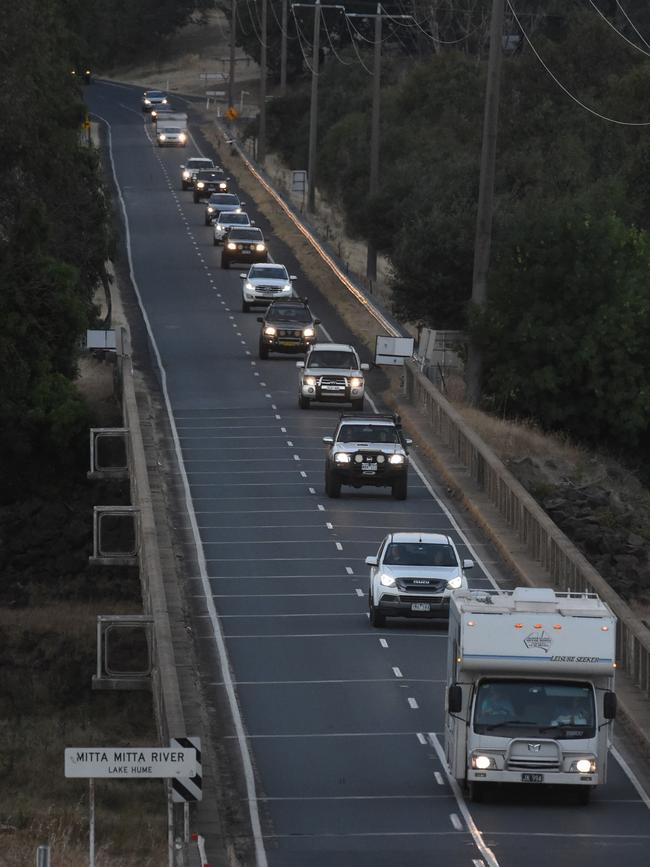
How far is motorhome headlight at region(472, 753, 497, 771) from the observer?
23.9m

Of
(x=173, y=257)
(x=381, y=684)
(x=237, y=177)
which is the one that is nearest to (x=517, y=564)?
(x=381, y=684)

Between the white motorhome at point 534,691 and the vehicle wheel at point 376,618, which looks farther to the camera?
the vehicle wheel at point 376,618

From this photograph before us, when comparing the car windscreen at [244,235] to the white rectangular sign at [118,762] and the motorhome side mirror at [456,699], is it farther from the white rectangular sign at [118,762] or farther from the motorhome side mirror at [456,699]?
the white rectangular sign at [118,762]

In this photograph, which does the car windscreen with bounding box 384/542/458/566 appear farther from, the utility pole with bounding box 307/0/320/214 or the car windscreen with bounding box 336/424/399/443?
A: the utility pole with bounding box 307/0/320/214

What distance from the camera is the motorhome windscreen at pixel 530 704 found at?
23828 millimetres

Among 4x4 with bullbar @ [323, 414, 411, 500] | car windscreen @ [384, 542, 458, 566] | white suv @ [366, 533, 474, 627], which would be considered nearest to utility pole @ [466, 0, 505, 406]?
4x4 with bullbar @ [323, 414, 411, 500]

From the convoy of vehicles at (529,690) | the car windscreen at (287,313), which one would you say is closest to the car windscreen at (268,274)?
the car windscreen at (287,313)

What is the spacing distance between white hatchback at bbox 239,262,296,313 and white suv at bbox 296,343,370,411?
1766 cm

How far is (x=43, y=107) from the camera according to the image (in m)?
61.3

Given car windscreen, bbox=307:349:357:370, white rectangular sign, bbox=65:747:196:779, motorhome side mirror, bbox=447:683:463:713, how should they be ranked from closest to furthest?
white rectangular sign, bbox=65:747:196:779 → motorhome side mirror, bbox=447:683:463:713 → car windscreen, bbox=307:349:357:370

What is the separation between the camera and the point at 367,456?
152 feet

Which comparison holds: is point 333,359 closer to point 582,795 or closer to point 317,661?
point 317,661

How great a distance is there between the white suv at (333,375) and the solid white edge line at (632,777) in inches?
1167

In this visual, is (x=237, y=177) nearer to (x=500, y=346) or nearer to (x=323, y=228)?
(x=323, y=228)
